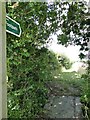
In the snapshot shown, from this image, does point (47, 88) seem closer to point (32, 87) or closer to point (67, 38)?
point (32, 87)

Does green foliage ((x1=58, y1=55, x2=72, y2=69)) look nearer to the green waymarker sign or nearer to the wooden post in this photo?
the green waymarker sign

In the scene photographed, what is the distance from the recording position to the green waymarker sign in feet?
14.1

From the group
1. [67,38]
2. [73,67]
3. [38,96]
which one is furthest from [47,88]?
[67,38]

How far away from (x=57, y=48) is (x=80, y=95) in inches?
28.1

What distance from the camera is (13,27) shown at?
171 inches

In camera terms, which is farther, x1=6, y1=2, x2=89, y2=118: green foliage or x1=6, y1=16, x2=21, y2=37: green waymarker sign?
x1=6, y1=2, x2=89, y2=118: green foliage

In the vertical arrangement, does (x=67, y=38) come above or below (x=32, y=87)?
above

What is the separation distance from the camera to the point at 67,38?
4453 millimetres

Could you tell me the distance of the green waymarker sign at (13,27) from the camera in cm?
431

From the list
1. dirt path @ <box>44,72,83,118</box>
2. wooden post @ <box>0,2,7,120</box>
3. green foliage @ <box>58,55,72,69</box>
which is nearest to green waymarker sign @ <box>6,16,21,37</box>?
wooden post @ <box>0,2,7,120</box>

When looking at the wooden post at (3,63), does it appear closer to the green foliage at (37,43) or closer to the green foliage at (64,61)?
the green foliage at (37,43)

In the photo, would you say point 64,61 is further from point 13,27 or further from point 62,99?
point 13,27

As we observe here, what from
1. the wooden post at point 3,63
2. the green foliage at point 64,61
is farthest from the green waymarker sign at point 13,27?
the green foliage at point 64,61

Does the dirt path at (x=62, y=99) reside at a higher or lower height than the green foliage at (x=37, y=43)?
lower
